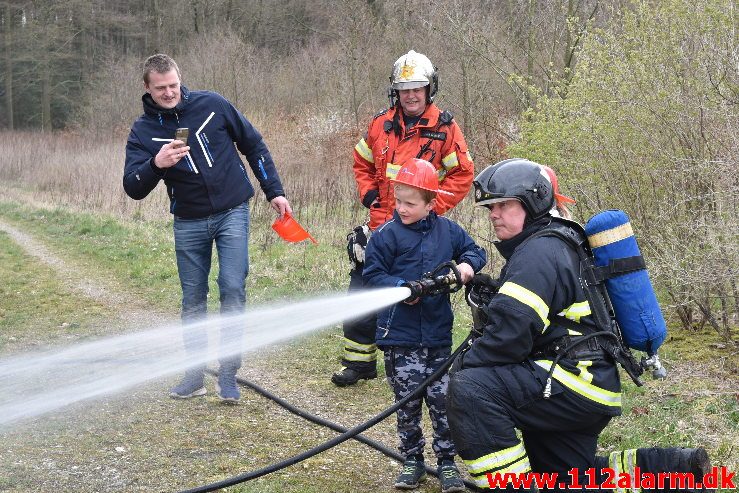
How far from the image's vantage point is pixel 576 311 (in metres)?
3.65

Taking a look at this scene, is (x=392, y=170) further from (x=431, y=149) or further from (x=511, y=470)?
(x=511, y=470)

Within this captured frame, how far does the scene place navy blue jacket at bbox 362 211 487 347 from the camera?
4.42 metres

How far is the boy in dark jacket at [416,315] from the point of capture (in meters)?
4.39

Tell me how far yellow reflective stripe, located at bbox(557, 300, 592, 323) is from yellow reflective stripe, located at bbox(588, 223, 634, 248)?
29 centimetres

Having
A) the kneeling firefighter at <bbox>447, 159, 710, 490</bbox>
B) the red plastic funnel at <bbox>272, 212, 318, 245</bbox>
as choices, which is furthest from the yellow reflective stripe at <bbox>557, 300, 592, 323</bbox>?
the red plastic funnel at <bbox>272, 212, 318, 245</bbox>

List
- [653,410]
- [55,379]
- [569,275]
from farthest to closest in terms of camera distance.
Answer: [55,379], [653,410], [569,275]

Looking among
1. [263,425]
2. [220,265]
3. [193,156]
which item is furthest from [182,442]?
[193,156]

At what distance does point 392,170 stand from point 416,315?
144 cm

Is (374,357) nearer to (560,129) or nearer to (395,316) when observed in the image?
(395,316)

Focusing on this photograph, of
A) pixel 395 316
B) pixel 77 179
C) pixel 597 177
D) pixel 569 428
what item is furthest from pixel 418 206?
pixel 77 179

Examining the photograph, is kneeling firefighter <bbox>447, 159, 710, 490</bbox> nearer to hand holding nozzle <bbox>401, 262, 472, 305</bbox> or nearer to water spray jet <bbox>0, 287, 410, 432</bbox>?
Answer: hand holding nozzle <bbox>401, 262, 472, 305</bbox>

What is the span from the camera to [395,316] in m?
4.45

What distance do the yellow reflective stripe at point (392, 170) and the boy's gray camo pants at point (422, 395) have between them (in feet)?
4.87

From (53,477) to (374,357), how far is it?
103 inches
